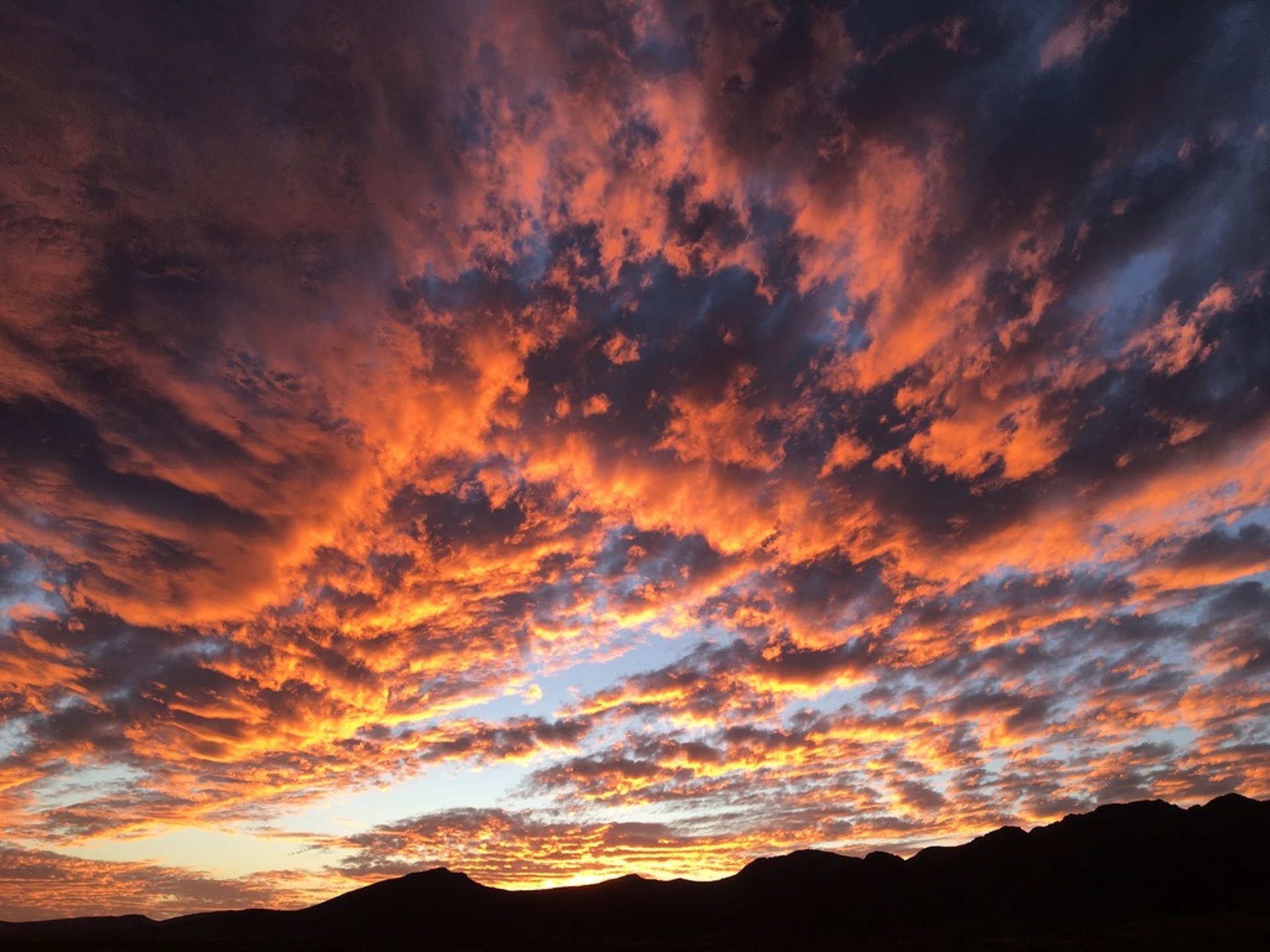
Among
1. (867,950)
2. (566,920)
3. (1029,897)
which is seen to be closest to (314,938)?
(566,920)

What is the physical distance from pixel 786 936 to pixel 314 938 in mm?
80691

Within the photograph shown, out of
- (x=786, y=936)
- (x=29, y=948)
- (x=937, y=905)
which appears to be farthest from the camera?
(x=937, y=905)

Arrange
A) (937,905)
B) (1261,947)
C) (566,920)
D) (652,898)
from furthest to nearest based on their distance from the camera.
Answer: (652,898) → (566,920) → (937,905) → (1261,947)

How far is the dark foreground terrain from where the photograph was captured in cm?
9375

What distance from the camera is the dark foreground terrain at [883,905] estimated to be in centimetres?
9375

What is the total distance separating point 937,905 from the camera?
379 feet

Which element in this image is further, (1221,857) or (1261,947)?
(1221,857)

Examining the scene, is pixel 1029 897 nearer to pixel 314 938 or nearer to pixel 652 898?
pixel 652 898

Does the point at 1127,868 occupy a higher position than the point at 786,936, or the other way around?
the point at 1127,868

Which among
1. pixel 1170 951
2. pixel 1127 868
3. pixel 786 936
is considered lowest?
pixel 1170 951

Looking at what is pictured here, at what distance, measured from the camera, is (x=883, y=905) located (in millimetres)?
119875

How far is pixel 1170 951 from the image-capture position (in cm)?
6141

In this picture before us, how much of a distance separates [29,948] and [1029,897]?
456 ft

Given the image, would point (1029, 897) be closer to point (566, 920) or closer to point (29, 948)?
point (566, 920)
